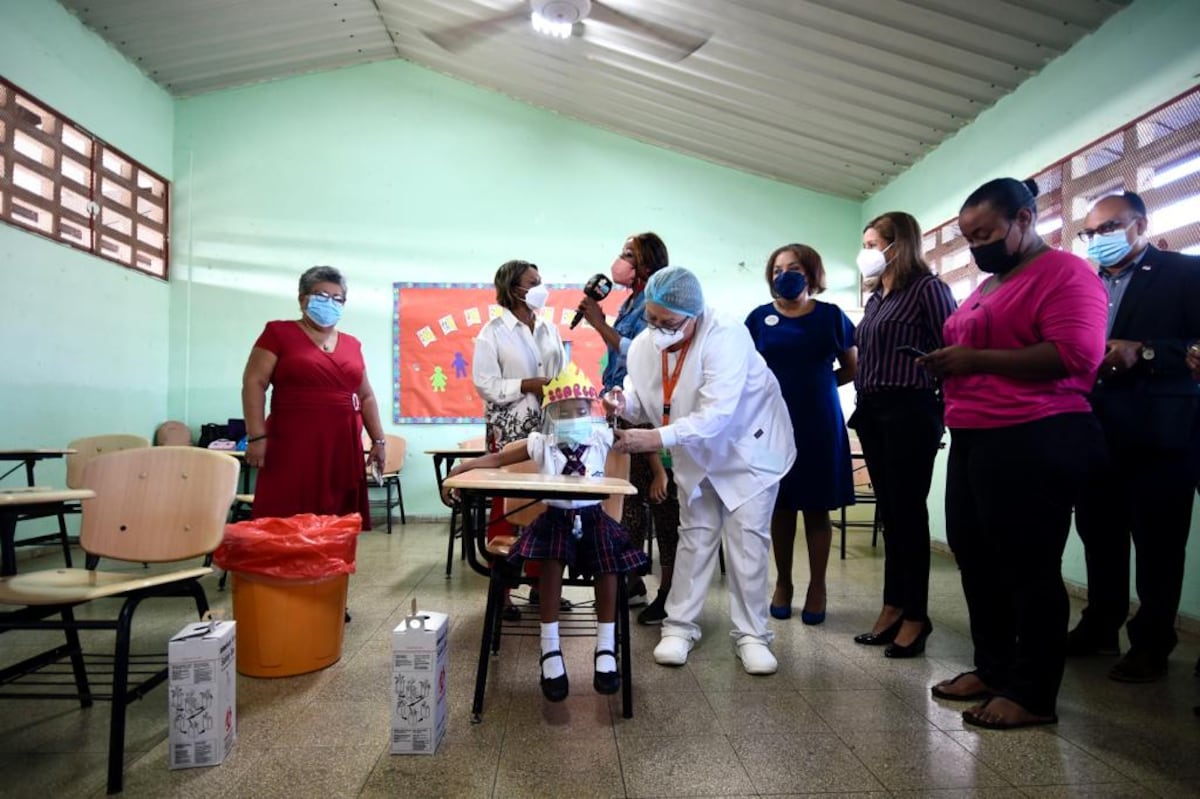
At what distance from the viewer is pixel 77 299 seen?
4562 millimetres

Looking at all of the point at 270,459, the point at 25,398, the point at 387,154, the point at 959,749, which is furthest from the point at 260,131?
the point at 959,749

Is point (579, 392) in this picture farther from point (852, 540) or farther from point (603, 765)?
point (852, 540)

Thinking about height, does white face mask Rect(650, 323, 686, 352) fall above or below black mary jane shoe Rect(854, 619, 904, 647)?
above

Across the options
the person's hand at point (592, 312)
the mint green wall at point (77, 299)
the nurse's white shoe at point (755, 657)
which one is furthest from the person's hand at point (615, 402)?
the mint green wall at point (77, 299)

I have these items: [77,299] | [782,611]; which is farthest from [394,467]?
[782,611]

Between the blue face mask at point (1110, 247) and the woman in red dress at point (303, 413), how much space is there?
2870 mm

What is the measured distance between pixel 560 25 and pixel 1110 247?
301cm

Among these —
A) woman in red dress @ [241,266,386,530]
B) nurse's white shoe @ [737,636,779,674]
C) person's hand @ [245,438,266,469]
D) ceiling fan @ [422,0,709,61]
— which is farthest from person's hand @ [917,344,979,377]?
ceiling fan @ [422,0,709,61]

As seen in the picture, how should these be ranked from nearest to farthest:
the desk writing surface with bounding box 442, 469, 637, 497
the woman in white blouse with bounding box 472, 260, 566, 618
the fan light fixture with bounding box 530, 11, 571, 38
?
the desk writing surface with bounding box 442, 469, 637, 497 → the woman in white blouse with bounding box 472, 260, 566, 618 → the fan light fixture with bounding box 530, 11, 571, 38

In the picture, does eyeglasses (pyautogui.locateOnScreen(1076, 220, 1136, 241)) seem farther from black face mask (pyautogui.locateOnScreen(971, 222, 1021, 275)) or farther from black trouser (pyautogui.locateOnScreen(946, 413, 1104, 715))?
black trouser (pyautogui.locateOnScreen(946, 413, 1104, 715))

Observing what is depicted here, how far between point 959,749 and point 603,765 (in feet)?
2.99

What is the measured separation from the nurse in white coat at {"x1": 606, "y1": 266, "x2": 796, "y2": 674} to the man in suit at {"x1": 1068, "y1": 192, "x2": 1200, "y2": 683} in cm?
110

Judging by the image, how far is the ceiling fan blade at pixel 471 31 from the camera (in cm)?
355

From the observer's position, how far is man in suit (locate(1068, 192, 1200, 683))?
6.85 feet
